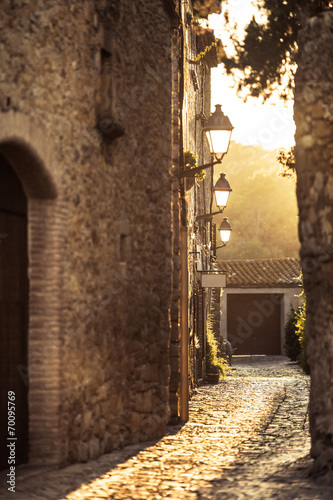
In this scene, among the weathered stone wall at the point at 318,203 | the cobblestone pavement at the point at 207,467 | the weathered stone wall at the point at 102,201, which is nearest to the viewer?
→ the cobblestone pavement at the point at 207,467

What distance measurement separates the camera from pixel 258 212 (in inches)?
2245

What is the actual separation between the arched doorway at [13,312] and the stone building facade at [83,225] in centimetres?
2

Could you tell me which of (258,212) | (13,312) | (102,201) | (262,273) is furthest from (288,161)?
(258,212)

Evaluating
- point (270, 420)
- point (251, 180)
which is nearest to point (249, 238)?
point (251, 180)

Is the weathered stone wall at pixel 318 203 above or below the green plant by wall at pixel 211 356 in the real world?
above

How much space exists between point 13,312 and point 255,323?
2616 cm

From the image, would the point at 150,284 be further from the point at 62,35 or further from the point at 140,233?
the point at 62,35

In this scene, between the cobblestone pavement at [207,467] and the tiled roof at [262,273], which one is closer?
the cobblestone pavement at [207,467]

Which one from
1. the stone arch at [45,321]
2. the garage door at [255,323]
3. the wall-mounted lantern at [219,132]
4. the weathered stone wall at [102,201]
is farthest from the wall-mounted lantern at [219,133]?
the garage door at [255,323]

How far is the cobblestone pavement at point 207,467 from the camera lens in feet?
19.1

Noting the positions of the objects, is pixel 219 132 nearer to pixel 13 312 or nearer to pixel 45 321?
pixel 45 321

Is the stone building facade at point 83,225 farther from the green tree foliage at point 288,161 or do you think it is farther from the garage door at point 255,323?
the garage door at point 255,323

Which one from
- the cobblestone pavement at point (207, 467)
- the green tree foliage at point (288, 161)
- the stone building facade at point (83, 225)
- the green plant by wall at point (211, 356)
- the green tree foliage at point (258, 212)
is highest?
the green tree foliage at point (258, 212)

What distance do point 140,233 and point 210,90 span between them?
14512 mm
